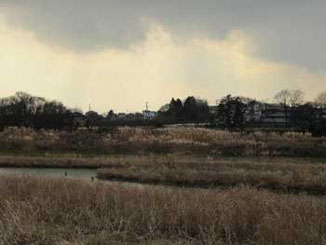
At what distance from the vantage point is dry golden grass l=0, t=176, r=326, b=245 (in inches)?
365

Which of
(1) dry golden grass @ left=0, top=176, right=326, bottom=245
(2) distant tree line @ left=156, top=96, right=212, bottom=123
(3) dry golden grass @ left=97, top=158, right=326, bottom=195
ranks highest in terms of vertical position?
(2) distant tree line @ left=156, top=96, right=212, bottom=123

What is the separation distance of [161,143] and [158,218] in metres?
40.4

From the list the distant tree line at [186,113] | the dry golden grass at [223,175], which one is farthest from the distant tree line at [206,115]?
the dry golden grass at [223,175]

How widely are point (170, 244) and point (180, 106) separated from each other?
119 meters

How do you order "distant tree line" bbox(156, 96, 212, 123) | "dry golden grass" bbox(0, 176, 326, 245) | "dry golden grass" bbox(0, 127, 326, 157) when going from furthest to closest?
"distant tree line" bbox(156, 96, 212, 123) → "dry golden grass" bbox(0, 127, 326, 157) → "dry golden grass" bbox(0, 176, 326, 245)

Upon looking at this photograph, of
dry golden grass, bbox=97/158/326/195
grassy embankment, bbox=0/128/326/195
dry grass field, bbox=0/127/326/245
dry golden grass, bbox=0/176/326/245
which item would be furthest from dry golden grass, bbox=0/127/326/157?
dry golden grass, bbox=0/176/326/245

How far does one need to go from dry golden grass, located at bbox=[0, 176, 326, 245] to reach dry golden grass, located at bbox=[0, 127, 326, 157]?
36.1m

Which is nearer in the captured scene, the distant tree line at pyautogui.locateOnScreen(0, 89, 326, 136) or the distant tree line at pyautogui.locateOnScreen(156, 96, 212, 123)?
the distant tree line at pyautogui.locateOnScreen(0, 89, 326, 136)

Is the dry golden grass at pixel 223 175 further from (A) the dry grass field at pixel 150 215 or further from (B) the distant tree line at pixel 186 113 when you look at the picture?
(B) the distant tree line at pixel 186 113

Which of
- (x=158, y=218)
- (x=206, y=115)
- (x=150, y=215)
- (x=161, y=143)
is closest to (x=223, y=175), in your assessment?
(x=161, y=143)

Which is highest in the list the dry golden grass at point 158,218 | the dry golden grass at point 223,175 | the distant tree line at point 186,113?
the distant tree line at point 186,113

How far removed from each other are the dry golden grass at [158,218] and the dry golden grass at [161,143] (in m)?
36.1

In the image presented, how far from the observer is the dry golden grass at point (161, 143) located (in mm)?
49875

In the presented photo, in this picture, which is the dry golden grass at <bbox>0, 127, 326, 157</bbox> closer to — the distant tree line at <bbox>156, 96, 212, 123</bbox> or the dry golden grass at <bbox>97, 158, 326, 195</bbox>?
the dry golden grass at <bbox>97, 158, 326, 195</bbox>
